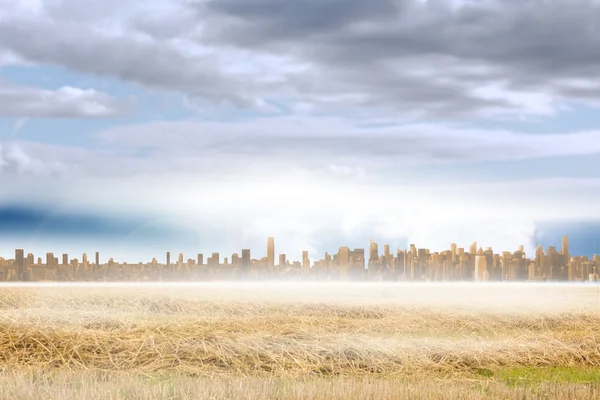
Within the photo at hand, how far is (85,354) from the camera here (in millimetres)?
19109

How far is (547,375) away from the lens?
65.3ft

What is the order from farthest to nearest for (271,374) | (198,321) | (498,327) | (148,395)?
(498,327) → (198,321) → (271,374) → (148,395)

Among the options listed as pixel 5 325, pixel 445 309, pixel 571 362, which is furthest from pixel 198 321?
pixel 445 309

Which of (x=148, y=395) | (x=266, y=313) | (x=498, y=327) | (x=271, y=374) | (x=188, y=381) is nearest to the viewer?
(x=148, y=395)

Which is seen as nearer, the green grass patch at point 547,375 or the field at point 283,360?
the field at point 283,360

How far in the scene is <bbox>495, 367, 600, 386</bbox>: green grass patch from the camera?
733 inches

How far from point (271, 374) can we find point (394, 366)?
10.2ft

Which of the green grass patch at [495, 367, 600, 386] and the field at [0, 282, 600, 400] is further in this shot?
the green grass patch at [495, 367, 600, 386]

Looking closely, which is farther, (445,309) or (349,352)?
(445,309)

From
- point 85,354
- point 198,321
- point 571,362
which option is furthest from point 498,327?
point 85,354

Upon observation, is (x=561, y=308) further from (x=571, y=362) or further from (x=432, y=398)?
(x=432, y=398)

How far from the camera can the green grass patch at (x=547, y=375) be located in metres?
18.6

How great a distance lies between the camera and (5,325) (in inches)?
856

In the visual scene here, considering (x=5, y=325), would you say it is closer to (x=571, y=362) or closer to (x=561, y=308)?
(x=571, y=362)
